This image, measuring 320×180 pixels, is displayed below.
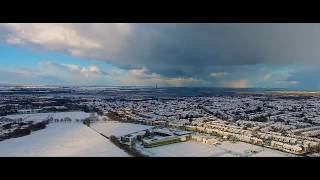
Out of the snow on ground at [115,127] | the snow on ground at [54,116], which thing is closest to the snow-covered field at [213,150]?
the snow on ground at [115,127]

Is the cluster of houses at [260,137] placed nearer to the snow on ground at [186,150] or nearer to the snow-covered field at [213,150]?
the snow-covered field at [213,150]

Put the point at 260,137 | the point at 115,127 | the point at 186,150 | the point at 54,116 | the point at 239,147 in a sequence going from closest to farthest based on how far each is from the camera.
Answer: the point at 186,150 → the point at 239,147 → the point at 260,137 → the point at 115,127 → the point at 54,116

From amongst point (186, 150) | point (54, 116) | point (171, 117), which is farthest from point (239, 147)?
point (54, 116)

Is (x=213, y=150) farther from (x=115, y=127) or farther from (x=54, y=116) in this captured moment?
(x=54, y=116)

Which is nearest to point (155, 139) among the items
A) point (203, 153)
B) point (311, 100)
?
point (203, 153)

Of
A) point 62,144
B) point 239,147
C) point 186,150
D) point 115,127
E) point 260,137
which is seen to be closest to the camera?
point 186,150
